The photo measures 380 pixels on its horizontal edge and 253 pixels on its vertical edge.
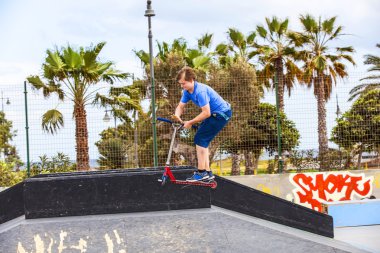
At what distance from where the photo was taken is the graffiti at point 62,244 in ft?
22.7

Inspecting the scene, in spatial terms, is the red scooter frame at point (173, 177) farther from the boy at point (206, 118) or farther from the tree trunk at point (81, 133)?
the tree trunk at point (81, 133)

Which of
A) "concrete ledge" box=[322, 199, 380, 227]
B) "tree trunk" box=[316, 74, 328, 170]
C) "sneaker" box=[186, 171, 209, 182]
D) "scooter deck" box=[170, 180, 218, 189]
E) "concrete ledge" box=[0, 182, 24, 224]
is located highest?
"tree trunk" box=[316, 74, 328, 170]

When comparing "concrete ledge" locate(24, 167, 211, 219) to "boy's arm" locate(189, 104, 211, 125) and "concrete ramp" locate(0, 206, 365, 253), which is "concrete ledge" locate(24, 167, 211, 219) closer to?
A: "concrete ramp" locate(0, 206, 365, 253)

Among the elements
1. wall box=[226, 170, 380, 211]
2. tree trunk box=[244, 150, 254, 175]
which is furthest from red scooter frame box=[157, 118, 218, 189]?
tree trunk box=[244, 150, 254, 175]

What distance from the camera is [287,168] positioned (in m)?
12.7

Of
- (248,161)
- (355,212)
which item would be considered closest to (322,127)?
(355,212)

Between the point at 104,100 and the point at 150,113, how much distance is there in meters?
1.11

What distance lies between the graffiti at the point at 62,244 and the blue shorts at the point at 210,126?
5.68 feet

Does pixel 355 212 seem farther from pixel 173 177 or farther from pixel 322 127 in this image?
pixel 173 177

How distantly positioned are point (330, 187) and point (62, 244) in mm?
7411

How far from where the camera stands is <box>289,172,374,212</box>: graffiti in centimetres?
1239

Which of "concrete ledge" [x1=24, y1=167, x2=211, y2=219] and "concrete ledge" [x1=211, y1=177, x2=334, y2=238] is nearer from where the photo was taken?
"concrete ledge" [x1=24, y1=167, x2=211, y2=219]

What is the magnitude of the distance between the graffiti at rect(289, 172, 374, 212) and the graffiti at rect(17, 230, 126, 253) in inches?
251

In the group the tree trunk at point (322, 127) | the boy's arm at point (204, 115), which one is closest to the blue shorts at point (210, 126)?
the boy's arm at point (204, 115)
